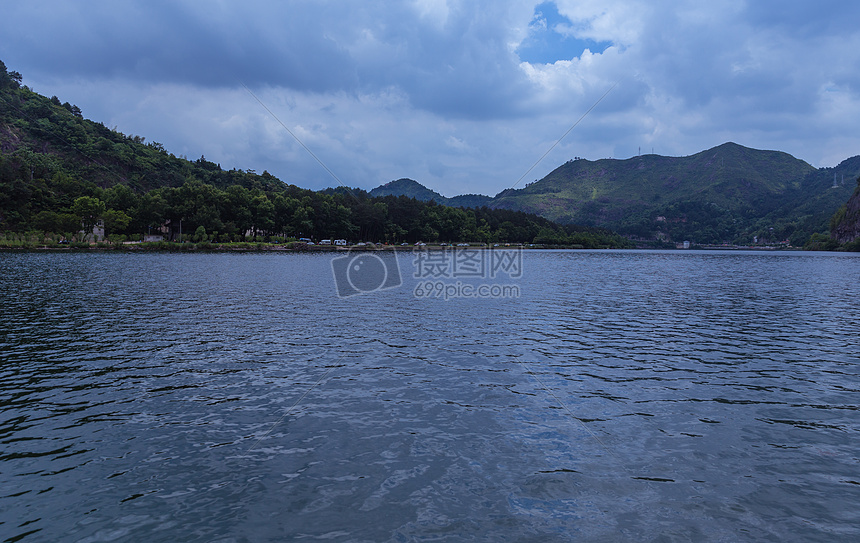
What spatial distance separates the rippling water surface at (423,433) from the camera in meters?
11.1

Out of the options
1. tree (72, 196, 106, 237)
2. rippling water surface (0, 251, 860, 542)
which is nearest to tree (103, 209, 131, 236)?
tree (72, 196, 106, 237)

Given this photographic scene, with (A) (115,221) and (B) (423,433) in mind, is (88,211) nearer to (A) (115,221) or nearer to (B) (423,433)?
(A) (115,221)

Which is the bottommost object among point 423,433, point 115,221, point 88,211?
point 423,433

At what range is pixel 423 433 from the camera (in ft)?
52.4

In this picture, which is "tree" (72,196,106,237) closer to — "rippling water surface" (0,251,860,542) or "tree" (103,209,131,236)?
"tree" (103,209,131,236)

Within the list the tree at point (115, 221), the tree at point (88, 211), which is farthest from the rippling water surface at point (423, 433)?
the tree at point (115, 221)

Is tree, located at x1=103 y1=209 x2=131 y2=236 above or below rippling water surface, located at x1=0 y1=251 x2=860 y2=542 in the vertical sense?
above

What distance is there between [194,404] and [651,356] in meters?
24.0

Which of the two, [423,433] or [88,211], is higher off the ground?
[88,211]

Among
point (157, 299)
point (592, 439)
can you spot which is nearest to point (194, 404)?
point (592, 439)

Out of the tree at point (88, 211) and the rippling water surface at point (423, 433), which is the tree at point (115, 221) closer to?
the tree at point (88, 211)

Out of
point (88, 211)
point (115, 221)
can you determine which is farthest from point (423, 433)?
point (115, 221)

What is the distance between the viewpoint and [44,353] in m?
25.8

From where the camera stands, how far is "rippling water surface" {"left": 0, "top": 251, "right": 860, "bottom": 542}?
11.1 m
